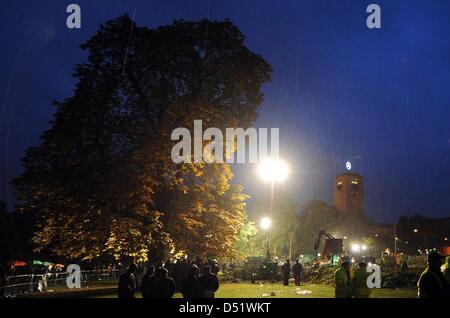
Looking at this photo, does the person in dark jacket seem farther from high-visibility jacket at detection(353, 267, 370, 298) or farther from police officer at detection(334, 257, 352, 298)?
high-visibility jacket at detection(353, 267, 370, 298)

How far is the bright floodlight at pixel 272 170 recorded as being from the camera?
29.8 m

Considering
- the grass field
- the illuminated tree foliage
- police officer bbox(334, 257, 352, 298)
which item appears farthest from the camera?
the illuminated tree foliage

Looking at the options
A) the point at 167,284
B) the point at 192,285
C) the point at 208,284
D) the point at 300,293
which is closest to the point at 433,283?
the point at 208,284

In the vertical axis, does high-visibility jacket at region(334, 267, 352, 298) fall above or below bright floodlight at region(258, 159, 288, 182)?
below

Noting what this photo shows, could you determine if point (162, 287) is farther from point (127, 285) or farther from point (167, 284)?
point (127, 285)

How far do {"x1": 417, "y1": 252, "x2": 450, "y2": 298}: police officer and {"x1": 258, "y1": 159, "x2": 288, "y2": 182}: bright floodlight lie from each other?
20.7 meters

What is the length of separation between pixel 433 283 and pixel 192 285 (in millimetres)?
5794

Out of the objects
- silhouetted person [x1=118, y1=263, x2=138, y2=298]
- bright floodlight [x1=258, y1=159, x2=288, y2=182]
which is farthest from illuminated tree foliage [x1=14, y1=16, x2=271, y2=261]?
silhouetted person [x1=118, y1=263, x2=138, y2=298]

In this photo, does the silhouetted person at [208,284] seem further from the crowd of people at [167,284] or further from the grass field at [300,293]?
the grass field at [300,293]

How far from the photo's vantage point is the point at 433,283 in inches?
343

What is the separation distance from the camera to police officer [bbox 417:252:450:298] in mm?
8641

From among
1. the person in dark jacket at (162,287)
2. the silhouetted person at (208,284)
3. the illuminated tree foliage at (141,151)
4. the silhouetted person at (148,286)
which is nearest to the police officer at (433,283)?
the silhouetted person at (208,284)
